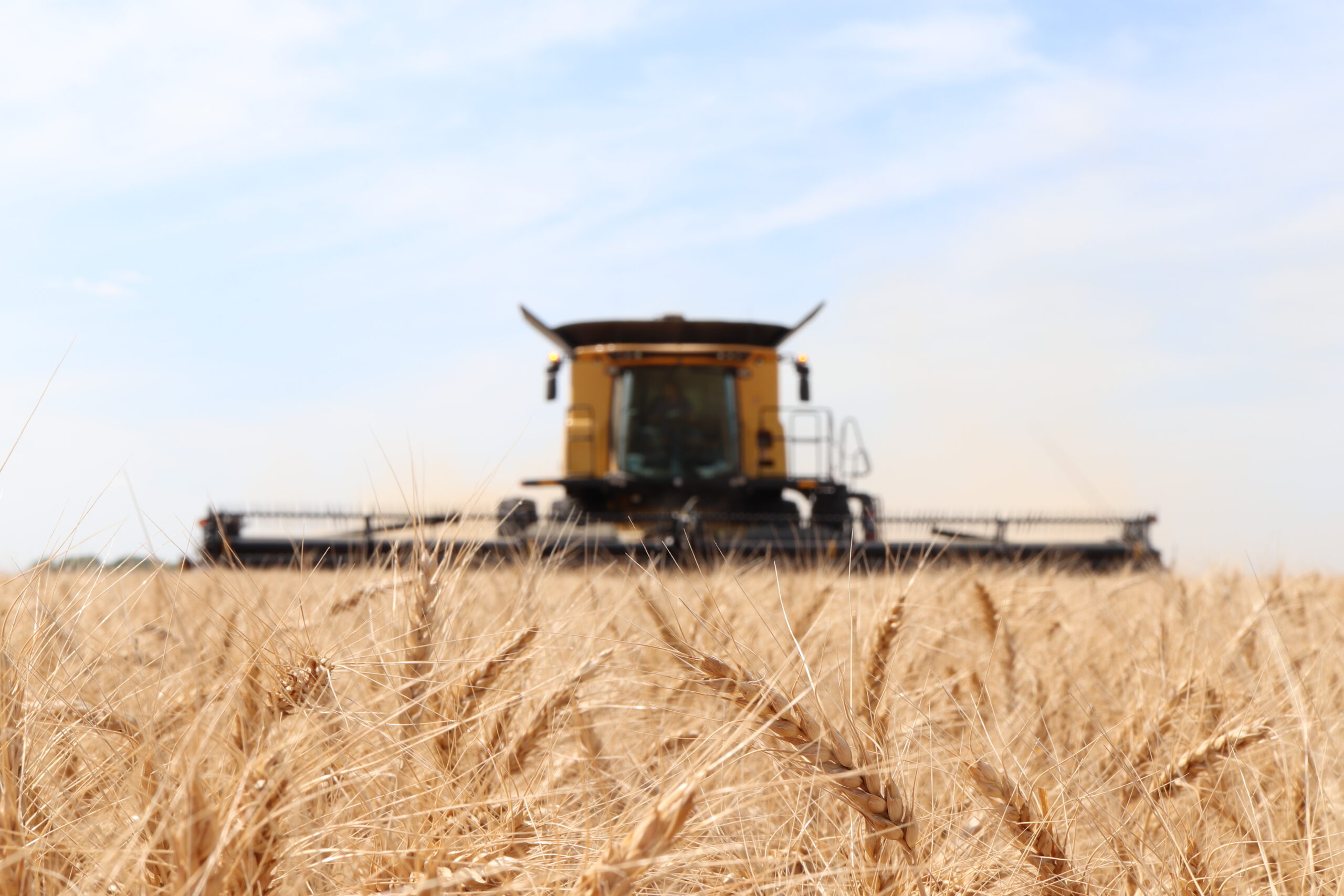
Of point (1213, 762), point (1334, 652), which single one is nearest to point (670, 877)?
point (1213, 762)

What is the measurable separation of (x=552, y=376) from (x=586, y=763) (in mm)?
8406

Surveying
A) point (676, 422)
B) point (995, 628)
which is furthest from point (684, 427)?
point (995, 628)

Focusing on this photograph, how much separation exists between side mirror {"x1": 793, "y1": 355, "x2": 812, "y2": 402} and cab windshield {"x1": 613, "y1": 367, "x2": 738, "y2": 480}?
703 millimetres

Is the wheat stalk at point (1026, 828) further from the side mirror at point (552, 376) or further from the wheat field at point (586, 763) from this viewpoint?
the side mirror at point (552, 376)

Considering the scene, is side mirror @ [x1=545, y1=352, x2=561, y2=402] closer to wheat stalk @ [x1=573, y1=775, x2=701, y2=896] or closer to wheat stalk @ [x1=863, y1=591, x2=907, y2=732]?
wheat stalk @ [x1=863, y1=591, x2=907, y2=732]

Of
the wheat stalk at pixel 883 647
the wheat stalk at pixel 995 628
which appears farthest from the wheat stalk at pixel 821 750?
the wheat stalk at pixel 995 628

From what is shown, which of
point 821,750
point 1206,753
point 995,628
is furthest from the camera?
point 995,628

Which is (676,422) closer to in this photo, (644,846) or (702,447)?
(702,447)

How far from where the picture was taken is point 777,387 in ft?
34.7

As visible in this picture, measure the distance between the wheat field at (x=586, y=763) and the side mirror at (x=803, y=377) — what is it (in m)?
7.11

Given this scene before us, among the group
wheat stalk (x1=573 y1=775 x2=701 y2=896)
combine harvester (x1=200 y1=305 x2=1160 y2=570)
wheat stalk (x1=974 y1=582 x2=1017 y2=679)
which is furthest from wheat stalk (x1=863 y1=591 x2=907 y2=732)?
combine harvester (x1=200 y1=305 x2=1160 y2=570)

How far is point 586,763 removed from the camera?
1.29 metres

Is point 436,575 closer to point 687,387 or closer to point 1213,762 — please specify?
point 1213,762

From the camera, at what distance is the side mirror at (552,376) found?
31.3ft
